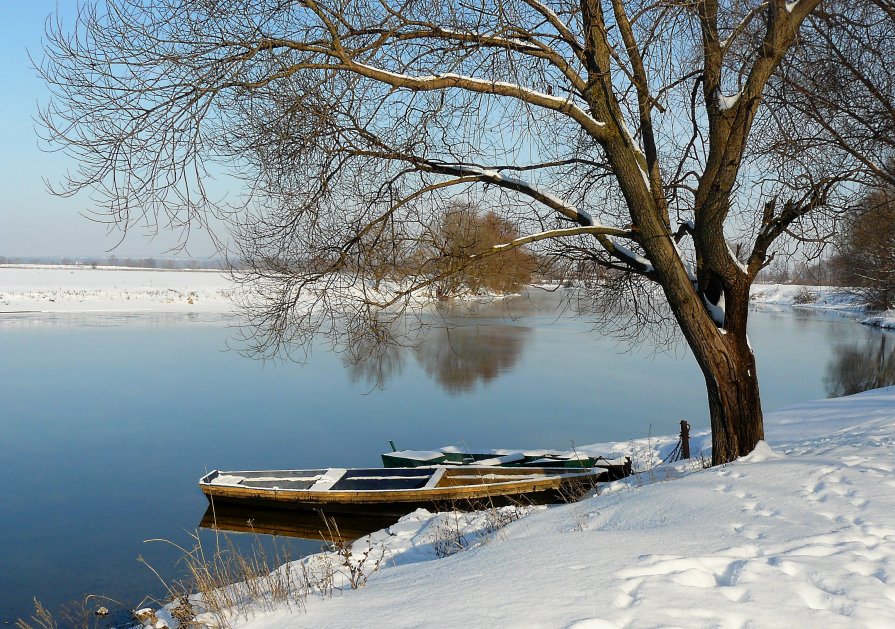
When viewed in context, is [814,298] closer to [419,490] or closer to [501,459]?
[501,459]

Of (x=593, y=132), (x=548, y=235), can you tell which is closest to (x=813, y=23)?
(x=593, y=132)

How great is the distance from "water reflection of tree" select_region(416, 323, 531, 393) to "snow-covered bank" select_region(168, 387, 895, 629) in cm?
1048

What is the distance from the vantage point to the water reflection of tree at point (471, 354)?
19297 mm

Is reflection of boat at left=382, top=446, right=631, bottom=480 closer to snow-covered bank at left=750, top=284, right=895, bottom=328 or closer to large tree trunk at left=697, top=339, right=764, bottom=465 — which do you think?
large tree trunk at left=697, top=339, right=764, bottom=465

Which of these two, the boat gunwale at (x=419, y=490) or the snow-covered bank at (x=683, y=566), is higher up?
the snow-covered bank at (x=683, y=566)

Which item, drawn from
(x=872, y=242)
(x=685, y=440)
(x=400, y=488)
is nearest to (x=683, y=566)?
(x=400, y=488)

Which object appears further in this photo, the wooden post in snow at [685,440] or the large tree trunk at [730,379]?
the wooden post in snow at [685,440]

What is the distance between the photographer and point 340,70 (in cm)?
564

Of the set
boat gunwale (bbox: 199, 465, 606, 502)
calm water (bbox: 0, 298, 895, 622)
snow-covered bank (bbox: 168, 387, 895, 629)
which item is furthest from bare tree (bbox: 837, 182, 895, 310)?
boat gunwale (bbox: 199, 465, 606, 502)

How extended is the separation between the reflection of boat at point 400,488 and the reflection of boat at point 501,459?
13.4 inches

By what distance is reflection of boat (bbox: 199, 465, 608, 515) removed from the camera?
30.2ft

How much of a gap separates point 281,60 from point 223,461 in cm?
791

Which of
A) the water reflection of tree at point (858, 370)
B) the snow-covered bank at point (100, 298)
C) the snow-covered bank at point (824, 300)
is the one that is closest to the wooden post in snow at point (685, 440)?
the water reflection of tree at point (858, 370)

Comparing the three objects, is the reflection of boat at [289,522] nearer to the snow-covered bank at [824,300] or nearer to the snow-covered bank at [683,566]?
the snow-covered bank at [683,566]
